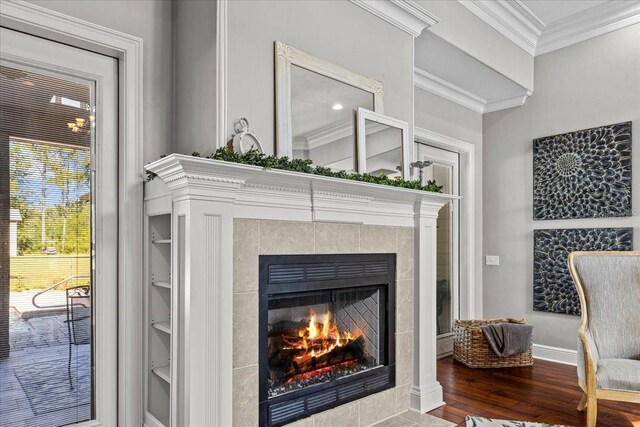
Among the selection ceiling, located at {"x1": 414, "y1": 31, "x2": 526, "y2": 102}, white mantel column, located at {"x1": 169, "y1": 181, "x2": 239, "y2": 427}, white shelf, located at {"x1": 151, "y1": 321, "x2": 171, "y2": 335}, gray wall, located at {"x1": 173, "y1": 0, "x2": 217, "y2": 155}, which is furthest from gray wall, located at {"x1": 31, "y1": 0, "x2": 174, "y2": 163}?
ceiling, located at {"x1": 414, "y1": 31, "x2": 526, "y2": 102}

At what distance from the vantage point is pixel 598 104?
4113 millimetres

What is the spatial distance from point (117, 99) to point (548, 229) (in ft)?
12.9

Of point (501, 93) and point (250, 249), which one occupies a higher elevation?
point (501, 93)

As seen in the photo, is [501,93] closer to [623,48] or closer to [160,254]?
[623,48]

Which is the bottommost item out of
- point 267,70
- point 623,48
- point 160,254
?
point 160,254

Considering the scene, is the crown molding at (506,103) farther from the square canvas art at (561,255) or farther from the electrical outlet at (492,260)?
the electrical outlet at (492,260)

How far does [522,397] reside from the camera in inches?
129

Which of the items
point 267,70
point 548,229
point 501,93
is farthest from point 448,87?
point 267,70

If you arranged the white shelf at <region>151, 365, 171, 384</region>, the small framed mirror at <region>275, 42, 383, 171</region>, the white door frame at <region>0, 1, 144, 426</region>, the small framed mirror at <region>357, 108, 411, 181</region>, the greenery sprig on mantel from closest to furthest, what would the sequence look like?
1. the greenery sprig on mantel
2. the white shelf at <region>151, 365, 171, 384</region>
3. the white door frame at <region>0, 1, 144, 426</region>
4. the small framed mirror at <region>275, 42, 383, 171</region>
5. the small framed mirror at <region>357, 108, 411, 181</region>

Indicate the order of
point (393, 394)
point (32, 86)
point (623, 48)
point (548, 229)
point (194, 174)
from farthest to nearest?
point (548, 229) → point (623, 48) → point (393, 394) → point (32, 86) → point (194, 174)

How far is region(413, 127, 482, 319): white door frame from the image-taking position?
4773mm

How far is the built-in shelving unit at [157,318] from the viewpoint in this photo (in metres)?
2.33

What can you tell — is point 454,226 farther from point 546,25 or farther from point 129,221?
point 129,221

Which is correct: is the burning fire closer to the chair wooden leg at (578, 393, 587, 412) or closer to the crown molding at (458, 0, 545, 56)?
the chair wooden leg at (578, 393, 587, 412)
